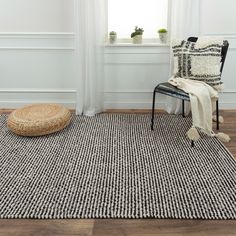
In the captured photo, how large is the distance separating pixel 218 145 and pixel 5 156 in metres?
1.84

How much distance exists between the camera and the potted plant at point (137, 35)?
146 inches

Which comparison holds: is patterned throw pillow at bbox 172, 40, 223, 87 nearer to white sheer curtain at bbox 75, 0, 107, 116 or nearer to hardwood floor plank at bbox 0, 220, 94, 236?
white sheer curtain at bbox 75, 0, 107, 116

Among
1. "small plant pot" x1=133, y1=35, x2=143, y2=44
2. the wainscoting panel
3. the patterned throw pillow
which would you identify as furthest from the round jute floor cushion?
the patterned throw pillow

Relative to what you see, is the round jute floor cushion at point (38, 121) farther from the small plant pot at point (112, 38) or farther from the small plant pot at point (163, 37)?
the small plant pot at point (163, 37)

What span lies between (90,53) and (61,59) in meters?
0.43

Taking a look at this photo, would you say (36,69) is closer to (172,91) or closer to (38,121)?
(38,121)

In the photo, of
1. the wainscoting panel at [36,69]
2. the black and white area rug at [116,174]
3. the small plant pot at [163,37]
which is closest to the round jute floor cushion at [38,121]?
the black and white area rug at [116,174]

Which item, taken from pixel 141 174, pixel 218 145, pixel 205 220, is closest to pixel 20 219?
pixel 141 174

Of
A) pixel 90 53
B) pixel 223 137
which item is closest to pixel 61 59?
pixel 90 53

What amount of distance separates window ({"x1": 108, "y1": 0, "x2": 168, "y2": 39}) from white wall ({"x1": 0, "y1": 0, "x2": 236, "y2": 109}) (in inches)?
9.6

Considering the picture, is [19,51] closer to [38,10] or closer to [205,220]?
[38,10]

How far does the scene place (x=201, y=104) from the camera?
2.88m

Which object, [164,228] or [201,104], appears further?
[201,104]

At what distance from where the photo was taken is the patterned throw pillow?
3096 millimetres
